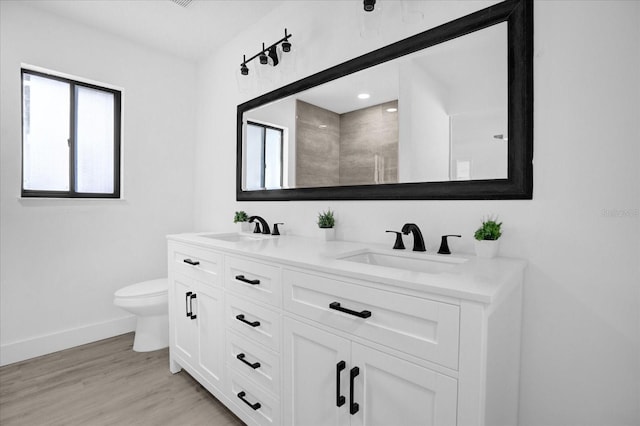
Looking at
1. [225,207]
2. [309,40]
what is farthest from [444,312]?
[225,207]

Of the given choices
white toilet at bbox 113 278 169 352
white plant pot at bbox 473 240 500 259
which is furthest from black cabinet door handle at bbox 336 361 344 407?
white toilet at bbox 113 278 169 352

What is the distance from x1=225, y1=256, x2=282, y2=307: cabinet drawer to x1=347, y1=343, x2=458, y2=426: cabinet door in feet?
1.44

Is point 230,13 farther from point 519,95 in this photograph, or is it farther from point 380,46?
point 519,95

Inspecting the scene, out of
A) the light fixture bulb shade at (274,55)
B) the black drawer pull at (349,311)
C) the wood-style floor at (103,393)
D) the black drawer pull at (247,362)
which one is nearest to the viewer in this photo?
the black drawer pull at (349,311)

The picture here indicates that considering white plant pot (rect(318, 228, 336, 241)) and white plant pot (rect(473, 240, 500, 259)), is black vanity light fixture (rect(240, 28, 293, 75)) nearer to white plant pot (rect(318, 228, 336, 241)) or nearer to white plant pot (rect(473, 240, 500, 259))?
white plant pot (rect(318, 228, 336, 241))

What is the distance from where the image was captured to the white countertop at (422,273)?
2.74ft

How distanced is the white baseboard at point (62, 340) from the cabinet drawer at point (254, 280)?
1.83 m

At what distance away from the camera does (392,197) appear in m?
1.61

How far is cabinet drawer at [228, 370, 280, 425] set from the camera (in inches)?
55.0

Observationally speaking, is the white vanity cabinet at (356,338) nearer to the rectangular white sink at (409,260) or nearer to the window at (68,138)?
the rectangular white sink at (409,260)

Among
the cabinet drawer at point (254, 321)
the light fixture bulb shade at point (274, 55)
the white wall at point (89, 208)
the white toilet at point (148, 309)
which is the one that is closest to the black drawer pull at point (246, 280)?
the cabinet drawer at point (254, 321)

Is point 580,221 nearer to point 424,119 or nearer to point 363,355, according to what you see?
point 424,119

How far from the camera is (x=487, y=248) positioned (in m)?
Answer: 1.24

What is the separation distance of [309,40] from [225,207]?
153 cm
